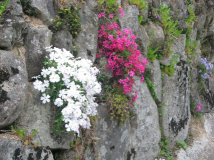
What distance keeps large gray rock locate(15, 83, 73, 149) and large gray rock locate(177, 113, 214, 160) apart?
4.00 metres

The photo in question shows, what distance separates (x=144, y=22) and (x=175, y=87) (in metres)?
2.24

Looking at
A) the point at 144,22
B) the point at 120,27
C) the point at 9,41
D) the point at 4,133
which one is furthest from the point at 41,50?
the point at 144,22

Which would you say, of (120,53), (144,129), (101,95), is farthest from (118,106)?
(144,129)

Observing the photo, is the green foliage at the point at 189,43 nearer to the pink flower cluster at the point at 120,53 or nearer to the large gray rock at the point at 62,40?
the pink flower cluster at the point at 120,53

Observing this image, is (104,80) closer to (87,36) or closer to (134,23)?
(87,36)

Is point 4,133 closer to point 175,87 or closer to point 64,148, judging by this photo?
point 64,148

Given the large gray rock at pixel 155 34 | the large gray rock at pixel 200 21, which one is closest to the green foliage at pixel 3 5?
the large gray rock at pixel 155 34

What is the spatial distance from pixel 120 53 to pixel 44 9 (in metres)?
1.79

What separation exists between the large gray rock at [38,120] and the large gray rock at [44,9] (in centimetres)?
116

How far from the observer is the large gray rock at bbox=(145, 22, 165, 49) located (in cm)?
548

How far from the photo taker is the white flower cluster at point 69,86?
2.38 meters

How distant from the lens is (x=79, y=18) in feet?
11.6

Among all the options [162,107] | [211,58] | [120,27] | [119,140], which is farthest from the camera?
[211,58]

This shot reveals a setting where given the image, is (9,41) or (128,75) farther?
(128,75)
